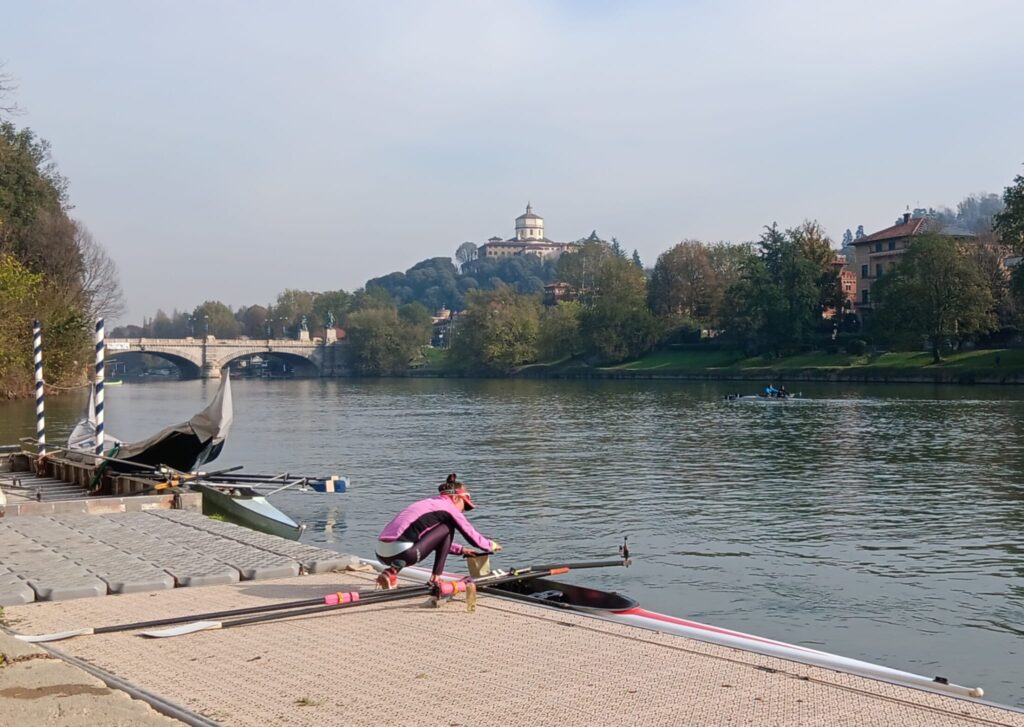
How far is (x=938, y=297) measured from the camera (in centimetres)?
9081

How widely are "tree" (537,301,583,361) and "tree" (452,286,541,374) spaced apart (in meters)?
2.22

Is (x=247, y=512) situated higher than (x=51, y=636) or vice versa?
(x=51, y=636)

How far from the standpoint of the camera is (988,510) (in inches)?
990

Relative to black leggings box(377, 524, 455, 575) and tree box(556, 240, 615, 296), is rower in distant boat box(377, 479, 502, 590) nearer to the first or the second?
black leggings box(377, 524, 455, 575)

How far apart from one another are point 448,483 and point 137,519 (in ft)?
24.5

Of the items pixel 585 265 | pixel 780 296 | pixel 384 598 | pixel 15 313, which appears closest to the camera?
pixel 384 598

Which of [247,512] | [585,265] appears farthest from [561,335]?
[247,512]

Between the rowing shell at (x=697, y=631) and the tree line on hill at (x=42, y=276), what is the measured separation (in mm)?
40145

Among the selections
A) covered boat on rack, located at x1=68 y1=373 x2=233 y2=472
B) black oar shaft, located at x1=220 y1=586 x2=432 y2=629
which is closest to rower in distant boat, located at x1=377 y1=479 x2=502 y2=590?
black oar shaft, located at x1=220 y1=586 x2=432 y2=629

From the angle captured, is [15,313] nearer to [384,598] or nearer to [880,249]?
Answer: [384,598]

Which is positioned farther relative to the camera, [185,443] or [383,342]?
[383,342]

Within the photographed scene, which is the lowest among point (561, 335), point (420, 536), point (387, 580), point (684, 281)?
point (387, 580)

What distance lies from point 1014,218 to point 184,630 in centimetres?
8166

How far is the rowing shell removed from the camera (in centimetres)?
826
